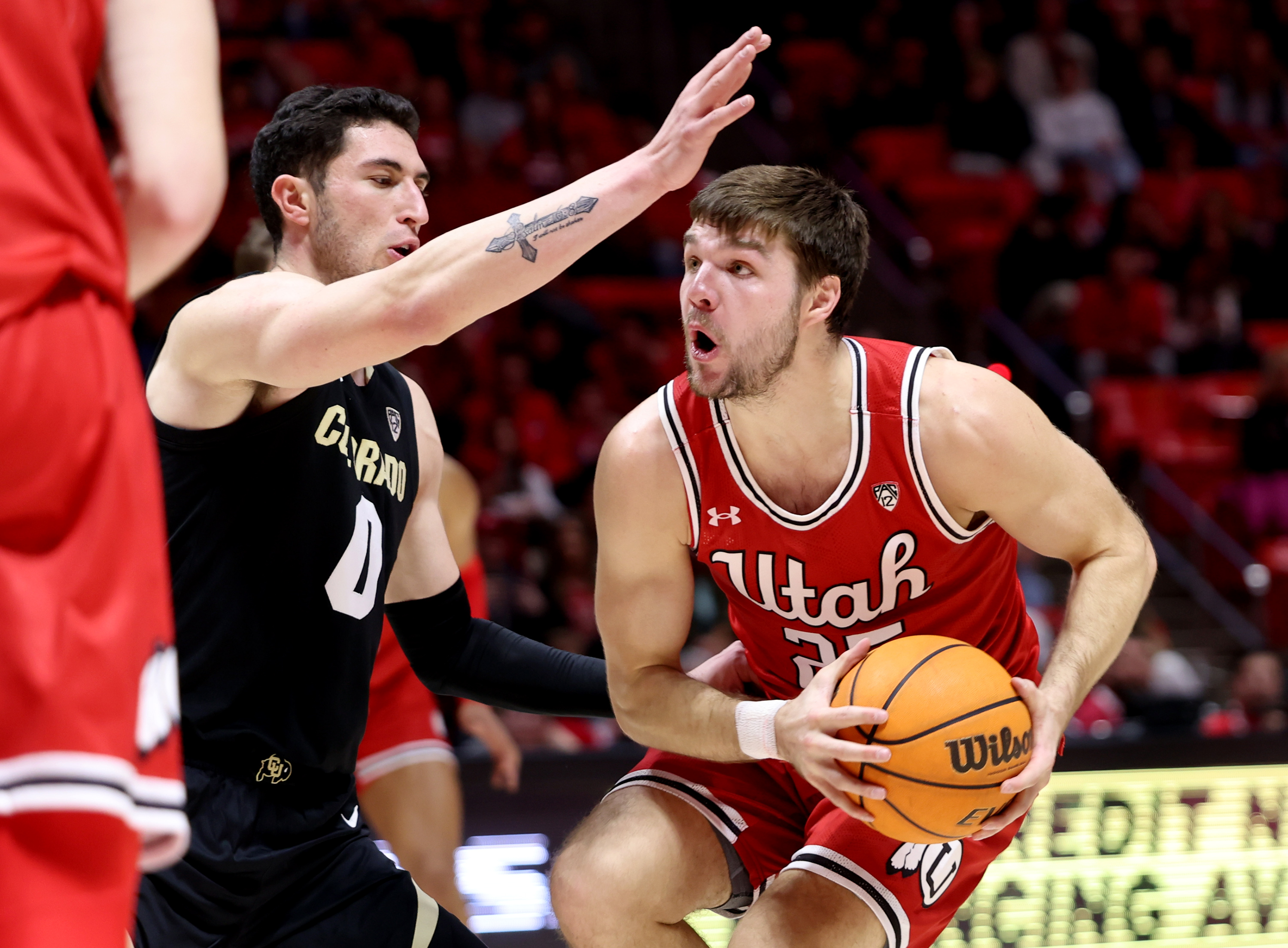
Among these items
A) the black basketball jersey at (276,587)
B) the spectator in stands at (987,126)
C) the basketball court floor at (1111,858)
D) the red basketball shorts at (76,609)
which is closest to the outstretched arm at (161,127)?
the red basketball shorts at (76,609)

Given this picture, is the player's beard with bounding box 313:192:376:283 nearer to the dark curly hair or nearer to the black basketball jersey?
the dark curly hair

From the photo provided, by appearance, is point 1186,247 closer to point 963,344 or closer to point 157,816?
point 963,344

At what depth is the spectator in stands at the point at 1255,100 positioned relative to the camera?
1484 centimetres

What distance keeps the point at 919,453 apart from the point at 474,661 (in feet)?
3.98

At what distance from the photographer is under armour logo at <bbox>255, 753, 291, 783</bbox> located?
2887 millimetres

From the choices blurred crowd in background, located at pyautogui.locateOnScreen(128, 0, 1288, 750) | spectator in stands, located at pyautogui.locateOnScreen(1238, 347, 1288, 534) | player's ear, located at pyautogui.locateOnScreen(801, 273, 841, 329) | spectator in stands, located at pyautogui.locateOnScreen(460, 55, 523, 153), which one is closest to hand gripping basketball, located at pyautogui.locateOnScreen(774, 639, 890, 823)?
player's ear, located at pyautogui.locateOnScreen(801, 273, 841, 329)

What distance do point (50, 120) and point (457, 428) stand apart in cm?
798

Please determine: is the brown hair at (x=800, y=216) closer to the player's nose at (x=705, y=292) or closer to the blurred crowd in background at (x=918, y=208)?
the player's nose at (x=705, y=292)

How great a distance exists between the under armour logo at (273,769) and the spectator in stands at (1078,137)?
12223 millimetres

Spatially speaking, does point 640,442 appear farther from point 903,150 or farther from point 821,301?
point 903,150

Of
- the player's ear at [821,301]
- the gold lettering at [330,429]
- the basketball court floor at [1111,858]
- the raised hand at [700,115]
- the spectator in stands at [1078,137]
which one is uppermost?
the spectator in stands at [1078,137]

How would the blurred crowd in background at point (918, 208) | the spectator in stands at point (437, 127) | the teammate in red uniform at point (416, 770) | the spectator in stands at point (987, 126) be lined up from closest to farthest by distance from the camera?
the teammate in red uniform at point (416, 770) < the blurred crowd in background at point (918, 208) < the spectator in stands at point (437, 127) < the spectator in stands at point (987, 126)

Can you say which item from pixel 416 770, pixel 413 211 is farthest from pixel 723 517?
pixel 416 770

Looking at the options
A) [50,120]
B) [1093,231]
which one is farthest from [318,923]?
[1093,231]
